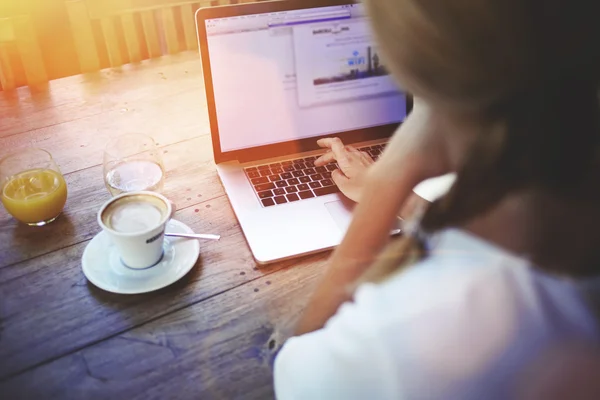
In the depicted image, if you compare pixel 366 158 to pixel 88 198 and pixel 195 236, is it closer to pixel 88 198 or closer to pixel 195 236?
pixel 195 236

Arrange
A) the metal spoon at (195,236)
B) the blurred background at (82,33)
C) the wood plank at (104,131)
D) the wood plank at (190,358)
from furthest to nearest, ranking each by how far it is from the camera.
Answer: the blurred background at (82,33) → the wood plank at (104,131) → the metal spoon at (195,236) → the wood plank at (190,358)

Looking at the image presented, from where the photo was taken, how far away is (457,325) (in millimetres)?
417

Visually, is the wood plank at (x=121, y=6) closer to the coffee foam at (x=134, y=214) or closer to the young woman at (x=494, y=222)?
the coffee foam at (x=134, y=214)

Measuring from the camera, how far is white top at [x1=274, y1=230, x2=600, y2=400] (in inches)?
15.8

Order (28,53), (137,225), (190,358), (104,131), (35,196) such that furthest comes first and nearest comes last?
(28,53)
(104,131)
(35,196)
(137,225)
(190,358)

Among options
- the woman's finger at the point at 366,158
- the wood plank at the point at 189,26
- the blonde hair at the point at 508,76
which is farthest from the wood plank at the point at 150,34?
the blonde hair at the point at 508,76

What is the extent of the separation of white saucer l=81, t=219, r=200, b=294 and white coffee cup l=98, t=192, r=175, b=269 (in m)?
0.01

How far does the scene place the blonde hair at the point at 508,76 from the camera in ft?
1.22

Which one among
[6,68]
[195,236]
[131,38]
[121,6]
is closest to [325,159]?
[195,236]

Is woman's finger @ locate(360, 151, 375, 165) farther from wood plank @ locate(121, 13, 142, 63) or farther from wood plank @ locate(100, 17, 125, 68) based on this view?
wood plank @ locate(100, 17, 125, 68)

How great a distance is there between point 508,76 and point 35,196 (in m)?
0.77

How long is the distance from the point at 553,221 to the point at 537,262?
0.14ft

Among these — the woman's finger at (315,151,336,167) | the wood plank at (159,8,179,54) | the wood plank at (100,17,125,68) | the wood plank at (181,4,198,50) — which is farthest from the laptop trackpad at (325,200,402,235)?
the wood plank at (100,17,125,68)

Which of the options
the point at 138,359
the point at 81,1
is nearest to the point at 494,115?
the point at 138,359
